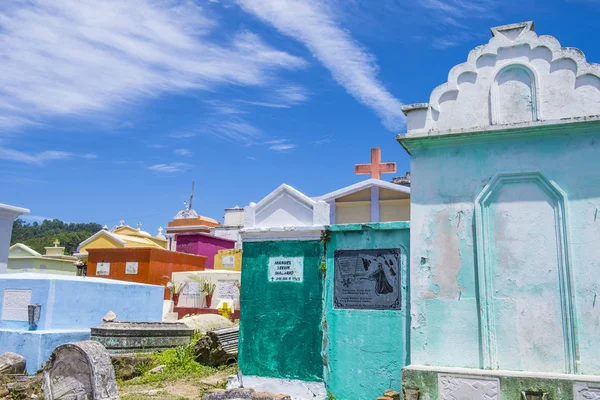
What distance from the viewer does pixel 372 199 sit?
59.3ft

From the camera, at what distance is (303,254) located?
895cm

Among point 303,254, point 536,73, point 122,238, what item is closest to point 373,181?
point 303,254

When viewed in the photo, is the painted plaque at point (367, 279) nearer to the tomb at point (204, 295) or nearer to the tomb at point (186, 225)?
the tomb at point (204, 295)

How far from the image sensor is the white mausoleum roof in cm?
Result: 718

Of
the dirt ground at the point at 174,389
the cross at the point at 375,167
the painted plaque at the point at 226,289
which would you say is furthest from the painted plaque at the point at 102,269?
the dirt ground at the point at 174,389

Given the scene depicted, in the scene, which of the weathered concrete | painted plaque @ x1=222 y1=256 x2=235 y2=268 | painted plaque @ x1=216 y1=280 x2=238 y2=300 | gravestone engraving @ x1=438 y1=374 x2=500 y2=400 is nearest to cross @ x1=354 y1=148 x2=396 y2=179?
painted plaque @ x1=216 y1=280 x2=238 y2=300

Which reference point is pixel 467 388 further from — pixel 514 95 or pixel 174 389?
pixel 174 389

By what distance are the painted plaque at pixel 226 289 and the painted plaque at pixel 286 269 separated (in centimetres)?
1081

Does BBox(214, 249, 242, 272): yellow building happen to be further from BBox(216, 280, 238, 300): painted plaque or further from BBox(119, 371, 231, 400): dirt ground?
BBox(119, 371, 231, 400): dirt ground

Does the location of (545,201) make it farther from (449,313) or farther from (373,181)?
(373,181)

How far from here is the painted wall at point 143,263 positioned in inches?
869

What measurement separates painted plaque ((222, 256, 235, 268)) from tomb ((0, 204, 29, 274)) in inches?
→ 394

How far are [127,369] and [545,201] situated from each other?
8559mm

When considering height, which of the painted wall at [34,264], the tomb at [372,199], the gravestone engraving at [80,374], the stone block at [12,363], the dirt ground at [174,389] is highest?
the tomb at [372,199]
